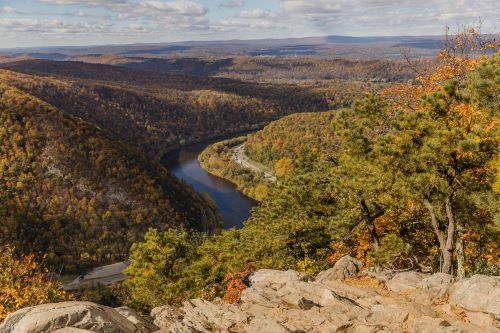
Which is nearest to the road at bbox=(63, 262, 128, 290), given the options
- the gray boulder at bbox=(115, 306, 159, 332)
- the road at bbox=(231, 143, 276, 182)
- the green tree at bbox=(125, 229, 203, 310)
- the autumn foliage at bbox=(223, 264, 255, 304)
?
the green tree at bbox=(125, 229, 203, 310)

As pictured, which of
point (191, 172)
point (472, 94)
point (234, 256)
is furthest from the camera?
point (191, 172)

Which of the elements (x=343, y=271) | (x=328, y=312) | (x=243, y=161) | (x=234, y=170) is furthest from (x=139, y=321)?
(x=243, y=161)

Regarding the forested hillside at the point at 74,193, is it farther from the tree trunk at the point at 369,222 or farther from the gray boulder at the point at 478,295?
the gray boulder at the point at 478,295

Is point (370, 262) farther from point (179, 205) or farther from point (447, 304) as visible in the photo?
point (179, 205)

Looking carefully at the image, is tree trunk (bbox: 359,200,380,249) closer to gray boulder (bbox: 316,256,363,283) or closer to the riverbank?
gray boulder (bbox: 316,256,363,283)

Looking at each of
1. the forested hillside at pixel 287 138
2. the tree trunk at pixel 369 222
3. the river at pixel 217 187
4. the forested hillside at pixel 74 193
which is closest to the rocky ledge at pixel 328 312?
the tree trunk at pixel 369 222

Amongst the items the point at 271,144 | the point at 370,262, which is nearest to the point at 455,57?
the point at 370,262
